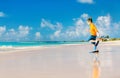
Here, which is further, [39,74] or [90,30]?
[90,30]

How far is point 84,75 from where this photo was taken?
7.34m

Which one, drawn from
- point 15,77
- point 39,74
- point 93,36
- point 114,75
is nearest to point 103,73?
point 114,75

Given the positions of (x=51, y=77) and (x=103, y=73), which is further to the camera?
(x=103, y=73)

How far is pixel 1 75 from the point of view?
7.55 meters

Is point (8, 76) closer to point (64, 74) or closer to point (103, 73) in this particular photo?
point (64, 74)

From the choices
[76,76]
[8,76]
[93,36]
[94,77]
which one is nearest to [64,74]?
[76,76]

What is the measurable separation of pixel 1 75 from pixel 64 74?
1.62 meters

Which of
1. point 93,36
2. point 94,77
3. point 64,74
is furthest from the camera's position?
point 93,36

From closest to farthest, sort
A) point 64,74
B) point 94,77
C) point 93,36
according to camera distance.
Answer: point 94,77, point 64,74, point 93,36

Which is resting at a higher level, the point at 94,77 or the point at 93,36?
the point at 93,36

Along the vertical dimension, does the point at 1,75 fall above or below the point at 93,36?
below

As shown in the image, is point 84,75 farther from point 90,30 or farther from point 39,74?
point 90,30

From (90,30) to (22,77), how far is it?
7.47 metres

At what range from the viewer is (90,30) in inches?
554
